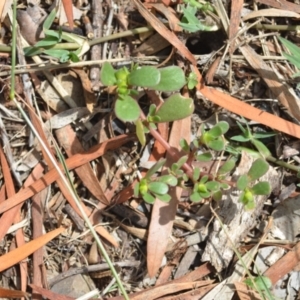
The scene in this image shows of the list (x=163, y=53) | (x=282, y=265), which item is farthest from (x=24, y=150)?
(x=282, y=265)

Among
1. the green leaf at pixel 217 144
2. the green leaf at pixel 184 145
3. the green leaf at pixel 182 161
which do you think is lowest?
the green leaf at pixel 182 161

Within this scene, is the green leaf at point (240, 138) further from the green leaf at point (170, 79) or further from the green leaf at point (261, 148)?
the green leaf at point (170, 79)

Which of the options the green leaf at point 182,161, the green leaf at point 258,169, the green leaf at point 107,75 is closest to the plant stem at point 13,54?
the green leaf at point 107,75

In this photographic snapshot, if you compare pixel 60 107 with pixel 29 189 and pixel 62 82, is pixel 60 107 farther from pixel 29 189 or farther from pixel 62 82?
pixel 29 189

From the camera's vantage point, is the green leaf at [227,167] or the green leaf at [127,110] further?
the green leaf at [227,167]

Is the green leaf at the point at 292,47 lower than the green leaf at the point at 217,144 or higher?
higher

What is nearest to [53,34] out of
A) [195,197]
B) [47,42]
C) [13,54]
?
[47,42]
